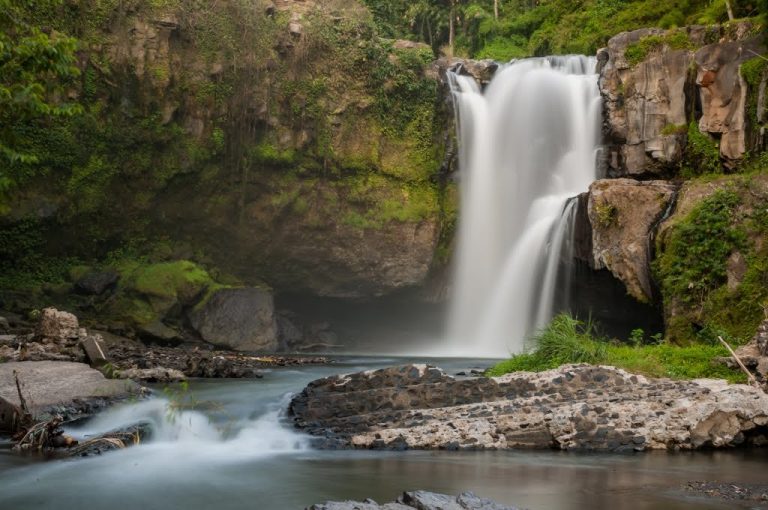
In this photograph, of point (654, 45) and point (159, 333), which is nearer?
point (654, 45)

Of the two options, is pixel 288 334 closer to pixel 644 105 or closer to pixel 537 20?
pixel 644 105

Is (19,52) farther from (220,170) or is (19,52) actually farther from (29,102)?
(220,170)

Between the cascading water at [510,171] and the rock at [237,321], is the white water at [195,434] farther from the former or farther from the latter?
the cascading water at [510,171]

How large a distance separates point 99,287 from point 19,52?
14313 mm

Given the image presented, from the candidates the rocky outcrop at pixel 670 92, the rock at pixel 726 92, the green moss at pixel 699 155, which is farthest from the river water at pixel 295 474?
the rocky outcrop at pixel 670 92

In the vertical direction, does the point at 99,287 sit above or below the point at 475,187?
below

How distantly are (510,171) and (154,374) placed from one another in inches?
555

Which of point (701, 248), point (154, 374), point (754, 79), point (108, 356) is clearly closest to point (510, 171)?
point (754, 79)

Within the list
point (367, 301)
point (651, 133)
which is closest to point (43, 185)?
point (367, 301)

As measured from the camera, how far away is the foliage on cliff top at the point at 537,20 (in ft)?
81.4

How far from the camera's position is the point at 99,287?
21938 millimetres

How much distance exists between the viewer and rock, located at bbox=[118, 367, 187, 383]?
45.2ft

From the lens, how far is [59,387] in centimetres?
1155

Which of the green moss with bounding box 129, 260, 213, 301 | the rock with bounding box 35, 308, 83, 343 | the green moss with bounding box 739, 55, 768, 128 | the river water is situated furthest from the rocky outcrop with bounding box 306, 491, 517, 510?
the green moss with bounding box 129, 260, 213, 301
